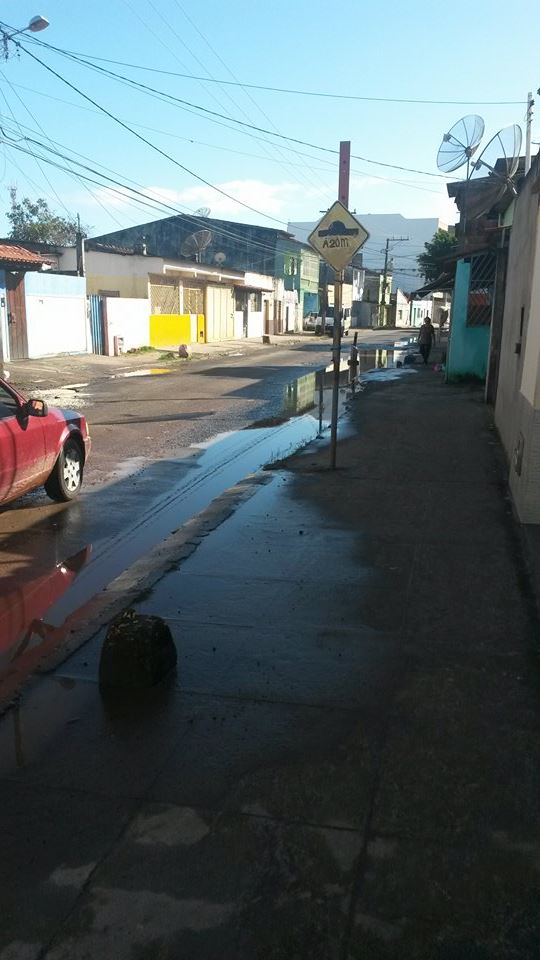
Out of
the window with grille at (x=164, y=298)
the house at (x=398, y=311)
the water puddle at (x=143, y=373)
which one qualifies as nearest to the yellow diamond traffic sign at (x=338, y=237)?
A: the water puddle at (x=143, y=373)

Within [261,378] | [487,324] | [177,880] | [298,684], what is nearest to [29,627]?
[298,684]

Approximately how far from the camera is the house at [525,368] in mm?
6793

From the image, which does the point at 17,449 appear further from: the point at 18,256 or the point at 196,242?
the point at 196,242

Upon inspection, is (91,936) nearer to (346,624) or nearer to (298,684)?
(298,684)

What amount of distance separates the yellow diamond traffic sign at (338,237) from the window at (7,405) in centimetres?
369

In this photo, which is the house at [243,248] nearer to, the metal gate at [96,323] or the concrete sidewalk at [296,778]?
the metal gate at [96,323]

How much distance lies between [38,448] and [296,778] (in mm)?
5301

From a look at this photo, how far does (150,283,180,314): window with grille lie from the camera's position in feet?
120

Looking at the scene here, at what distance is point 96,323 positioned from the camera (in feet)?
99.8

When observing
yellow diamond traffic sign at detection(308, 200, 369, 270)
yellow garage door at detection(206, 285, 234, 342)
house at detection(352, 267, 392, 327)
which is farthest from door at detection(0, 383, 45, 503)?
house at detection(352, 267, 392, 327)

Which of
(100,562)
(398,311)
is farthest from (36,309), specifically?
(398,311)

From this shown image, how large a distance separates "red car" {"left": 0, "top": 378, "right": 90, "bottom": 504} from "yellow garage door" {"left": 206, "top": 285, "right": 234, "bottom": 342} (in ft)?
115

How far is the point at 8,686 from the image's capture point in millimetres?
4254

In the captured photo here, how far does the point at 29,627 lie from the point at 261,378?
19.9 meters
